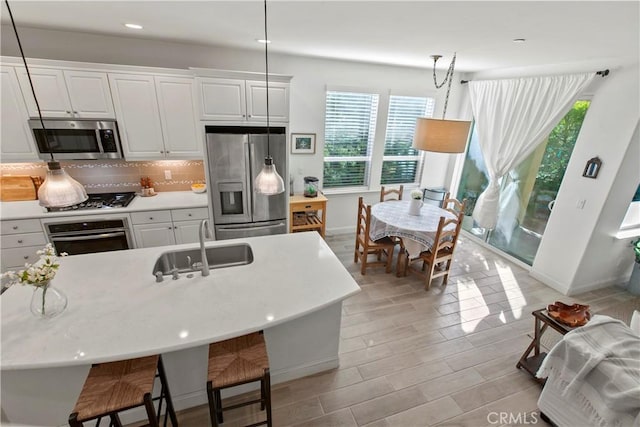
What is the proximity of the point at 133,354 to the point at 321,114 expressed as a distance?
3.72 m

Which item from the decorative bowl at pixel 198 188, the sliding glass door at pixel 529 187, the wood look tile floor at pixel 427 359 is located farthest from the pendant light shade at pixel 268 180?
the sliding glass door at pixel 529 187

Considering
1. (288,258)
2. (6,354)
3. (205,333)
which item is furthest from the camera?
(288,258)

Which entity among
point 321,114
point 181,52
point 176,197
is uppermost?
point 181,52

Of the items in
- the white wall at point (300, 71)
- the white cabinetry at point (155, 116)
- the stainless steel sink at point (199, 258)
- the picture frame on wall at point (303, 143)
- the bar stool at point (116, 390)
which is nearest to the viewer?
the bar stool at point (116, 390)

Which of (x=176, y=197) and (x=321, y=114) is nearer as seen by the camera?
(x=176, y=197)

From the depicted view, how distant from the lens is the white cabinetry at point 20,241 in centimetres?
298

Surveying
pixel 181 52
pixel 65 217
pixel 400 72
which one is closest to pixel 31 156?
pixel 65 217

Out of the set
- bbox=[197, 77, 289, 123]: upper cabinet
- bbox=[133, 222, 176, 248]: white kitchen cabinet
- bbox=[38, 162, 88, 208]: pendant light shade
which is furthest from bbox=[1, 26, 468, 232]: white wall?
bbox=[38, 162, 88, 208]: pendant light shade

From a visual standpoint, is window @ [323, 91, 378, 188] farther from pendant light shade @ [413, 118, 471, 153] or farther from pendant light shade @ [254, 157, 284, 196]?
pendant light shade @ [254, 157, 284, 196]

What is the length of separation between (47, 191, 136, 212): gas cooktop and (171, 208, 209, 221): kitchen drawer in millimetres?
545

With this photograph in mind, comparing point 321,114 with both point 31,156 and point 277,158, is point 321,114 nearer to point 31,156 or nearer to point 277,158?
point 277,158

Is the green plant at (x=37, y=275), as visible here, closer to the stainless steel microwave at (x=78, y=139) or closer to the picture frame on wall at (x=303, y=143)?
the stainless steel microwave at (x=78, y=139)

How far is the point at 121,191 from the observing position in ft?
12.3

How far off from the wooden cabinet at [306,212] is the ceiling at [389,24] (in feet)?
6.39
